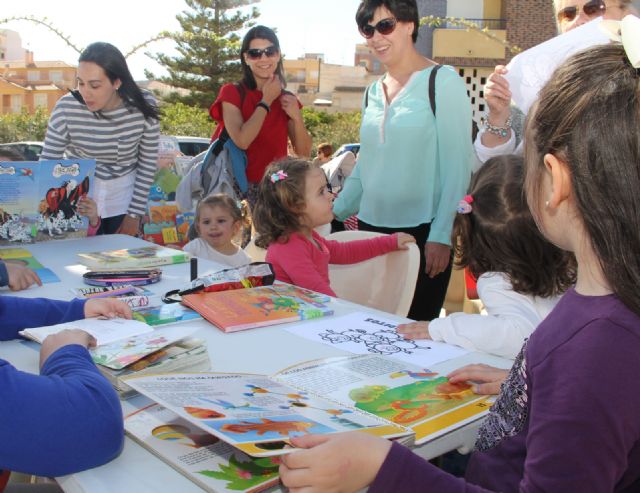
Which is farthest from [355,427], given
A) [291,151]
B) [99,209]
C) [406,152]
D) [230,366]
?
[291,151]

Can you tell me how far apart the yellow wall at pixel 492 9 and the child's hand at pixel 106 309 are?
74.8 ft

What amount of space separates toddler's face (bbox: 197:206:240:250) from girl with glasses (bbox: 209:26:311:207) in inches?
8.5

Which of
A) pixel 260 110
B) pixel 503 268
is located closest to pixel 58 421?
pixel 503 268

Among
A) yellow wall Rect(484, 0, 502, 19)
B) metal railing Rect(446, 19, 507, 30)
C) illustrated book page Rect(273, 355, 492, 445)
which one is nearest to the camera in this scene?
illustrated book page Rect(273, 355, 492, 445)

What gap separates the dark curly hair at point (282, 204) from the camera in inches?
106

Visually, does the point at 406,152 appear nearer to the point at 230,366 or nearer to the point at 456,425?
the point at 230,366

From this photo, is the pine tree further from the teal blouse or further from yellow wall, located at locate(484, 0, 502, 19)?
the teal blouse

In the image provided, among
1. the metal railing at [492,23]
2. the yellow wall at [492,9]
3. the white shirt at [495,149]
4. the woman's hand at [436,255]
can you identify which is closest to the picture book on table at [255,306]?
the woman's hand at [436,255]

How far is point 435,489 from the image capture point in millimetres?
946

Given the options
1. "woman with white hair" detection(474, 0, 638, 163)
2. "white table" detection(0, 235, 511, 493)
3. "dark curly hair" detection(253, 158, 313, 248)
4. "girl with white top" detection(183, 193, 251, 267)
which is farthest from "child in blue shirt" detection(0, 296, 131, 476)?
"girl with white top" detection(183, 193, 251, 267)

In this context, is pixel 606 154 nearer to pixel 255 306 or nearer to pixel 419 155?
pixel 255 306

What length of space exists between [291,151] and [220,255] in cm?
90

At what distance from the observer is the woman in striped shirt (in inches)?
124

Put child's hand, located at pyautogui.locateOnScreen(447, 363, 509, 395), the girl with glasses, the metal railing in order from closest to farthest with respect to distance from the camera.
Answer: child's hand, located at pyautogui.locateOnScreen(447, 363, 509, 395) < the girl with glasses < the metal railing
